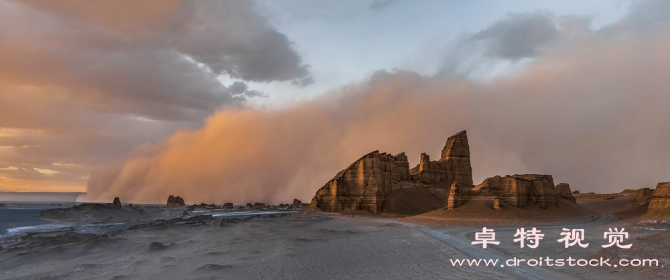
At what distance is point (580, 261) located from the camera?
20266 millimetres

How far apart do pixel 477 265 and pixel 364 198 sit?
63363 millimetres

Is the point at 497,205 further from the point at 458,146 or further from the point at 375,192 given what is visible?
the point at 458,146

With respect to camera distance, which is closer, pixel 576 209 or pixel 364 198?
pixel 576 209

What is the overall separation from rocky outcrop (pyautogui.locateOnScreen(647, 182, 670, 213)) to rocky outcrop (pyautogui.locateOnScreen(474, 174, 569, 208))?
14.3 metres

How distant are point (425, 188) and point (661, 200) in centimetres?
5190

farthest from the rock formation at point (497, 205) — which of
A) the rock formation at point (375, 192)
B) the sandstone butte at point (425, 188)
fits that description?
the rock formation at point (375, 192)

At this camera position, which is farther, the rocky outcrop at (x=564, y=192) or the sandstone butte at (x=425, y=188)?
the rocky outcrop at (x=564, y=192)

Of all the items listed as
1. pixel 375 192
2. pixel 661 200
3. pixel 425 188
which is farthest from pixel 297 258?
pixel 425 188

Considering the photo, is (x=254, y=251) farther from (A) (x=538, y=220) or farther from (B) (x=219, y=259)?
(A) (x=538, y=220)

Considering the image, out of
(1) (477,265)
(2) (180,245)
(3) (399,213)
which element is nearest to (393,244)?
(1) (477,265)

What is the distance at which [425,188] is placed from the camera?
9600 cm

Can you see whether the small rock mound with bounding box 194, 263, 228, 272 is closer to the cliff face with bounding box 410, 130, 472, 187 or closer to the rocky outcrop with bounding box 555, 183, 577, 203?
the rocky outcrop with bounding box 555, 183, 577, 203

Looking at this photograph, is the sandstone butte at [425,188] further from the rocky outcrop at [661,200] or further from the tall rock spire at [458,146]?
the rocky outcrop at [661,200]

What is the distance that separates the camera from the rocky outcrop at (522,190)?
60.3m
